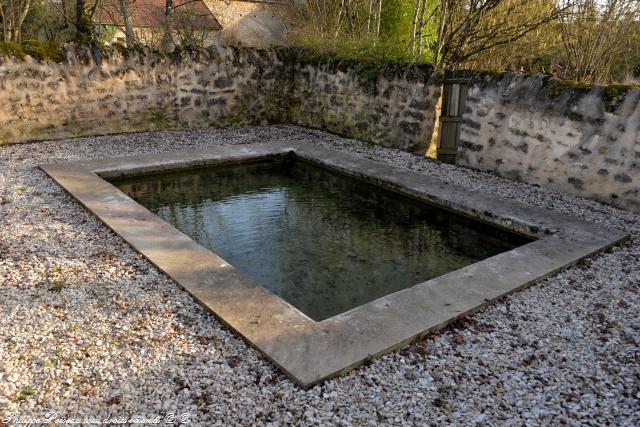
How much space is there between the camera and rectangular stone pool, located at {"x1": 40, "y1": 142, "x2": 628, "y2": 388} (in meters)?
3.17

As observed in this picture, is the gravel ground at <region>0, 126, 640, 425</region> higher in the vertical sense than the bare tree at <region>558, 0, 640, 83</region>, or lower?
lower

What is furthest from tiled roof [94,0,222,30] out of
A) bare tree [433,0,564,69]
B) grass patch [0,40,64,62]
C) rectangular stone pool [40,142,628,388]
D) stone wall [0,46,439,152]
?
rectangular stone pool [40,142,628,388]

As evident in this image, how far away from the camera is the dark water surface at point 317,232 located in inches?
167

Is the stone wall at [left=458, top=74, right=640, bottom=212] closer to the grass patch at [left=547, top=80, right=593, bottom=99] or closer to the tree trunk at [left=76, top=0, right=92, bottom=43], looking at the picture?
the grass patch at [left=547, top=80, right=593, bottom=99]

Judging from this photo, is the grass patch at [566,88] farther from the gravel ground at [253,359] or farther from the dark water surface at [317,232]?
the gravel ground at [253,359]

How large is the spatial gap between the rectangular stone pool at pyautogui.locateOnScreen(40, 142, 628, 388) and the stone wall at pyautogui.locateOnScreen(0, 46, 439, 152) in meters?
1.44

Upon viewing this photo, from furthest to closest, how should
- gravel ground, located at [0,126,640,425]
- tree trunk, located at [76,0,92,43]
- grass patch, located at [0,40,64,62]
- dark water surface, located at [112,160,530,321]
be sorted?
1. tree trunk, located at [76,0,92,43]
2. grass patch, located at [0,40,64,62]
3. dark water surface, located at [112,160,530,321]
4. gravel ground, located at [0,126,640,425]

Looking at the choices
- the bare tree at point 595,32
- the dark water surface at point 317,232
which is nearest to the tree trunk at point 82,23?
the dark water surface at point 317,232

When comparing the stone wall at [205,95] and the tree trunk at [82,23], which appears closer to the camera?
the stone wall at [205,95]

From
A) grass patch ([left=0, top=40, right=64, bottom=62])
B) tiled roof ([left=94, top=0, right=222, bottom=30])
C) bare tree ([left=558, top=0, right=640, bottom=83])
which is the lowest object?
grass patch ([left=0, top=40, right=64, bottom=62])

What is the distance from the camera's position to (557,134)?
6.34 m

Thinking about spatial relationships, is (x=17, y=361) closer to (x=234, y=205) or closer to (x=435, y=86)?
(x=234, y=205)

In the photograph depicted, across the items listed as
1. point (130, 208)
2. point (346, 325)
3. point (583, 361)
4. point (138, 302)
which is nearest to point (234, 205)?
point (130, 208)

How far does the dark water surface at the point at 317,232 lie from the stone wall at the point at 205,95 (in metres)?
2.10
